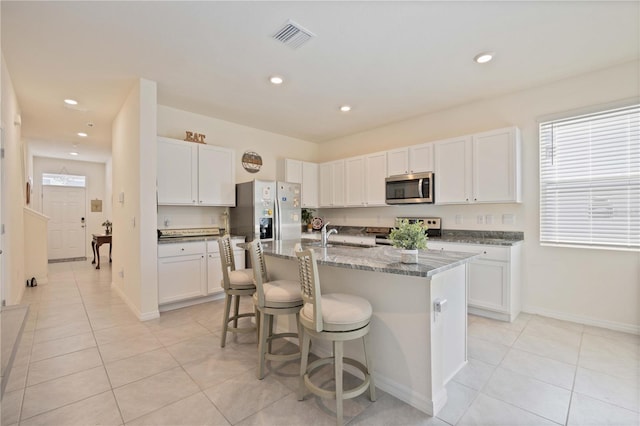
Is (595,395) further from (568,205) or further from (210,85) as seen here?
(210,85)

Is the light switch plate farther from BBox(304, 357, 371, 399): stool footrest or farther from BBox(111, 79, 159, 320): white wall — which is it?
BBox(111, 79, 159, 320): white wall

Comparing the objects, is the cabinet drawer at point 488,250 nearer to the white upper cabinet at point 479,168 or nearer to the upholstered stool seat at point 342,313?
the white upper cabinet at point 479,168

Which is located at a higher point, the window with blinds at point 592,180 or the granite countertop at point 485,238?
the window with blinds at point 592,180

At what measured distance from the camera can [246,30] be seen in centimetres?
242

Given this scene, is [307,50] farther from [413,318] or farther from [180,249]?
[180,249]

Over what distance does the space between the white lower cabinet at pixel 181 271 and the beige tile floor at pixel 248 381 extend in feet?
1.59

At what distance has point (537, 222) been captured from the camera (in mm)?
3479

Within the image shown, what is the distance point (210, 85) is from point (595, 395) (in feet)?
14.5

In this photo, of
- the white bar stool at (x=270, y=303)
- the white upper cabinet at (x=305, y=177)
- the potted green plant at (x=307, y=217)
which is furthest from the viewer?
the potted green plant at (x=307, y=217)

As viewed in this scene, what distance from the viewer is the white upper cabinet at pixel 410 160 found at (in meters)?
4.17

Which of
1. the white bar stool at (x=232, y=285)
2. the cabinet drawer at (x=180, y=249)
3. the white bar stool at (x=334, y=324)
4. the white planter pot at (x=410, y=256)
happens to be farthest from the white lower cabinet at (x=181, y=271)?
the white planter pot at (x=410, y=256)

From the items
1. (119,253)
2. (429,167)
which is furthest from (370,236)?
(119,253)

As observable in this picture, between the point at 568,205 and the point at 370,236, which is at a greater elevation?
the point at 568,205

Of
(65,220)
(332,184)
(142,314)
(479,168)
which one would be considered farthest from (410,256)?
(65,220)
